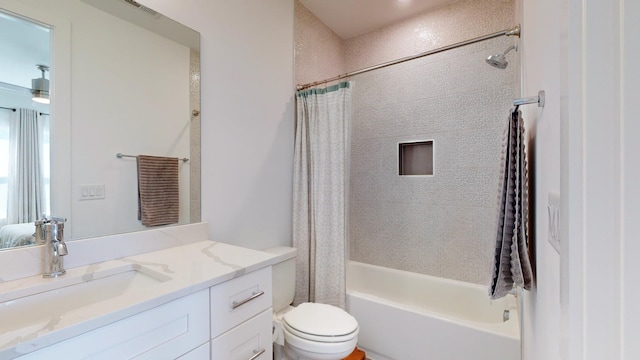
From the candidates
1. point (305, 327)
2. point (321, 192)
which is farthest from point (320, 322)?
point (321, 192)

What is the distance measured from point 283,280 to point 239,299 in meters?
0.72

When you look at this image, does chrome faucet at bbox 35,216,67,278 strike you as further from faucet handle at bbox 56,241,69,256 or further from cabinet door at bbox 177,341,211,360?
cabinet door at bbox 177,341,211,360

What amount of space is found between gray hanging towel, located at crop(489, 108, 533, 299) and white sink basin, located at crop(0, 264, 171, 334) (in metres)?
1.16

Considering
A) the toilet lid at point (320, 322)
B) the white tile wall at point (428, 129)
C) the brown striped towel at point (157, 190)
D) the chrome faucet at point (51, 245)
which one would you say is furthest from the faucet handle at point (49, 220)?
the white tile wall at point (428, 129)

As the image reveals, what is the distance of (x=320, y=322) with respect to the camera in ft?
4.95

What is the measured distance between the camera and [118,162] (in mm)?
1260

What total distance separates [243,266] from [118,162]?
764 millimetres

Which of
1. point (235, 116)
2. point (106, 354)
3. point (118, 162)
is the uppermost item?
point (235, 116)

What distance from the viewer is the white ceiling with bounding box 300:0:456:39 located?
223cm

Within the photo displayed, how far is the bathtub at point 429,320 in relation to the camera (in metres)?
1.54

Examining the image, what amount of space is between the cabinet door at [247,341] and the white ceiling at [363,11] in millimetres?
2291

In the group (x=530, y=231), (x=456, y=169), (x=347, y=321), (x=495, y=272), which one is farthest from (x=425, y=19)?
(x=347, y=321)

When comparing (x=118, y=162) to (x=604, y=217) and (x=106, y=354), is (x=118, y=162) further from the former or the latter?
(x=604, y=217)

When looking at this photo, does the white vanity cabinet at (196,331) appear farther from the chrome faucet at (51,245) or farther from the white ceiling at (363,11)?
the white ceiling at (363,11)
